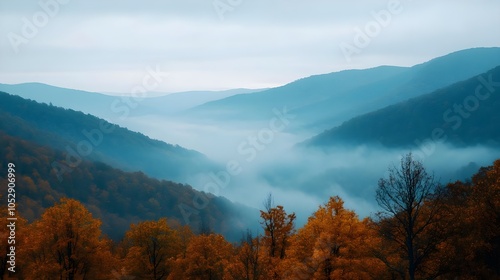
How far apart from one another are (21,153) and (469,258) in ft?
629

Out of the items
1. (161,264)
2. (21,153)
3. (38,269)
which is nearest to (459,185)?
(161,264)

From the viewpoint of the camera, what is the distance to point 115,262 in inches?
1736

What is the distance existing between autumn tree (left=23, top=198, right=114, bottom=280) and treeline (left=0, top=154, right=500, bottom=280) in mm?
83

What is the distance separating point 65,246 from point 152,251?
1124cm

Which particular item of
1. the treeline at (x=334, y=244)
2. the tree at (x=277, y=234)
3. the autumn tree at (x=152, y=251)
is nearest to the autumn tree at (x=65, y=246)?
the treeline at (x=334, y=244)

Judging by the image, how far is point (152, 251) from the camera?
5000cm

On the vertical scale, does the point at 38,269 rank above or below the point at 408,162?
below

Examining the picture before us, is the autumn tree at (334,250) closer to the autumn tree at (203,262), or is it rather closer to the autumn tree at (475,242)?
the autumn tree at (475,242)

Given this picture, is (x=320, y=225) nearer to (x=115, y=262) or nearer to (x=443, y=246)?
(x=443, y=246)

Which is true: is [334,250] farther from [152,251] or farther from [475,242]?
[152,251]

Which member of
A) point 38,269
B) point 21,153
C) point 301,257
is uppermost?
point 21,153

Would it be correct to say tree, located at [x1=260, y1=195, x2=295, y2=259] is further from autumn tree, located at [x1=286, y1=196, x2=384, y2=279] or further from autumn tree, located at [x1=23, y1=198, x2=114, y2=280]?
autumn tree, located at [x1=23, y1=198, x2=114, y2=280]

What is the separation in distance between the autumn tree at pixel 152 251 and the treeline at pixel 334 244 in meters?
0.10

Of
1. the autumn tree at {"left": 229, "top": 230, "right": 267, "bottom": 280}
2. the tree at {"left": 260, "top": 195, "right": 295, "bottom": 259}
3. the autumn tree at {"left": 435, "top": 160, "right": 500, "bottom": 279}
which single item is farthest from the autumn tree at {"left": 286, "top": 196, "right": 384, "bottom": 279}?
the autumn tree at {"left": 435, "top": 160, "right": 500, "bottom": 279}
